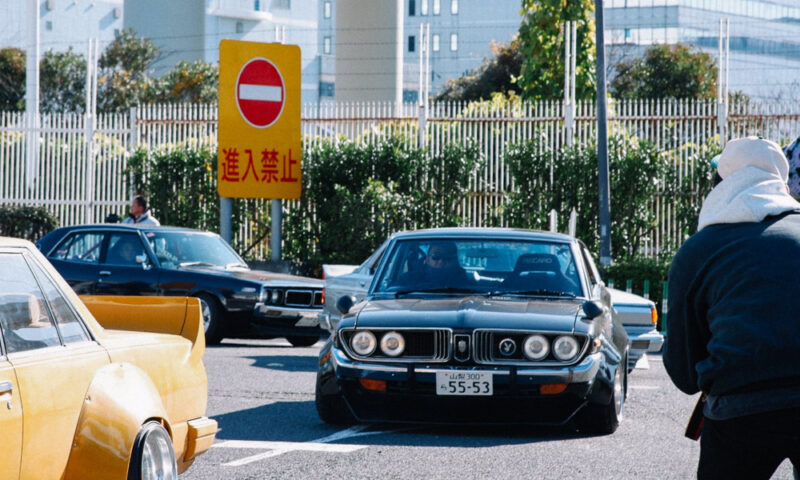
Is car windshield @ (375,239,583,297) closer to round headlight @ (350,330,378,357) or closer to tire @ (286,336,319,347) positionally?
round headlight @ (350,330,378,357)

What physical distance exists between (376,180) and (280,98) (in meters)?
2.18

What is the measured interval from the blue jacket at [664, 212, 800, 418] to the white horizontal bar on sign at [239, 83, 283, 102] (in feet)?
57.9

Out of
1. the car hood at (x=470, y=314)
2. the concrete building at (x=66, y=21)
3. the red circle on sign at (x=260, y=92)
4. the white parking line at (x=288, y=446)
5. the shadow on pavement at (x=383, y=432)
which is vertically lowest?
the shadow on pavement at (x=383, y=432)

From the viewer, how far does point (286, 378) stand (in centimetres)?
1155

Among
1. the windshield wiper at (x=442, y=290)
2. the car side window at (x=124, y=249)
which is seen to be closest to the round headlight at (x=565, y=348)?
the windshield wiper at (x=442, y=290)

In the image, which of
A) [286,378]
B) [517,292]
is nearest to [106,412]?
[517,292]

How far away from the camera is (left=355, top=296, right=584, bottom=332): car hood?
26.3 feet

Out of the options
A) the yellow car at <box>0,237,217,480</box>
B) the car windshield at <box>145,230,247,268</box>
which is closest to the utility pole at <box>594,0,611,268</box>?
the car windshield at <box>145,230,247,268</box>

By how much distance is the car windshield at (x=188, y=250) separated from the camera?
50.0 feet

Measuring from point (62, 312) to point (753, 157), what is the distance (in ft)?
9.02

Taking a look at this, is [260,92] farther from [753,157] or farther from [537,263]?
[753,157]

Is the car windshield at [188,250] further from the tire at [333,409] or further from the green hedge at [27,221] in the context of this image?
the green hedge at [27,221]

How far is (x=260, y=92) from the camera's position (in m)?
21.2

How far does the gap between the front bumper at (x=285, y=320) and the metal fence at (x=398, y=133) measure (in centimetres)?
701
